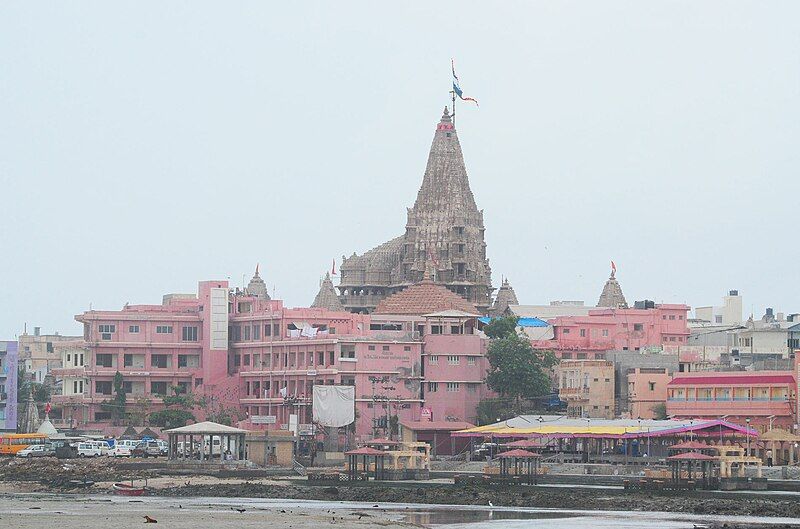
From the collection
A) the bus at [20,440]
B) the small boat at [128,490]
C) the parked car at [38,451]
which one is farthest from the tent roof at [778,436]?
the bus at [20,440]

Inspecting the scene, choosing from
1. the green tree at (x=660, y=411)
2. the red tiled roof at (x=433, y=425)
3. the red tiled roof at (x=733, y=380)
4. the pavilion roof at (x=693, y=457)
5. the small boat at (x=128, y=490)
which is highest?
the red tiled roof at (x=733, y=380)

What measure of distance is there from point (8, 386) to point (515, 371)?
37810 millimetres

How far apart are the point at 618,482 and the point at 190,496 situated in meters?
23.6

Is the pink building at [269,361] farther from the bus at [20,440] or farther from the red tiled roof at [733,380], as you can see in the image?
the red tiled roof at [733,380]

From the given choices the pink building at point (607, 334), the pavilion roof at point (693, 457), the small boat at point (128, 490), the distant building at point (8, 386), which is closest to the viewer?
the pavilion roof at point (693, 457)

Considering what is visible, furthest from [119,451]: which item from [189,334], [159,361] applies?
[189,334]

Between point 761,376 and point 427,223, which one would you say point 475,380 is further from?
point 427,223

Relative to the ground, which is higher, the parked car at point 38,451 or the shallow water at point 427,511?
the parked car at point 38,451

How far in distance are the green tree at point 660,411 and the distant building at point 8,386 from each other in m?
47.7

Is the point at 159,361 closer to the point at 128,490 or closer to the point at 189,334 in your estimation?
the point at 189,334

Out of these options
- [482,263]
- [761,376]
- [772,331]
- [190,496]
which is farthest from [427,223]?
[190,496]

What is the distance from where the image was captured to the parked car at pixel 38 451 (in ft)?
437

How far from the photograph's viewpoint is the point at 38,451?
13425 centimetres

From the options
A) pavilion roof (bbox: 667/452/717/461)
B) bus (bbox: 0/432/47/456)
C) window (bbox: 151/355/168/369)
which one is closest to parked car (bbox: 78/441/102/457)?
bus (bbox: 0/432/47/456)
